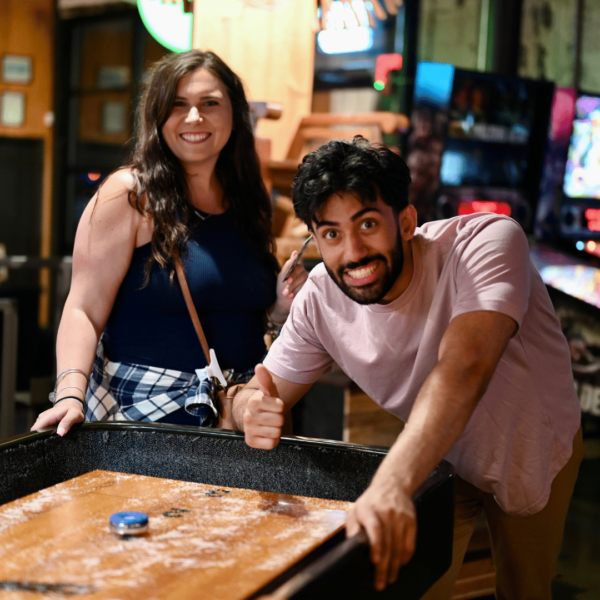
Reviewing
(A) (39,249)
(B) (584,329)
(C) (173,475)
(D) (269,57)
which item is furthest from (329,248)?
(A) (39,249)

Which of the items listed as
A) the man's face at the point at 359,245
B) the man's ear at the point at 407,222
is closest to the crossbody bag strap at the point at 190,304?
the man's face at the point at 359,245

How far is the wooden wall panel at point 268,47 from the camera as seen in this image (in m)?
4.09

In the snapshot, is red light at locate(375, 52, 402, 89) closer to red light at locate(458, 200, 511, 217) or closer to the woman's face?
red light at locate(458, 200, 511, 217)

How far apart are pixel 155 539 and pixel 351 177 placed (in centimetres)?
78

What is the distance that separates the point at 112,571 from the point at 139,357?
91 centimetres

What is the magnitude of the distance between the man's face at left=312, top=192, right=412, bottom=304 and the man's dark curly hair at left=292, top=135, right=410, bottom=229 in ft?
0.06

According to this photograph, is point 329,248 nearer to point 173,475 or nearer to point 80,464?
point 173,475

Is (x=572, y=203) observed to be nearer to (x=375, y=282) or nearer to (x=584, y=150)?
(x=584, y=150)

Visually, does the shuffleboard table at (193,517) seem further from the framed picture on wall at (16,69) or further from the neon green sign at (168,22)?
the framed picture on wall at (16,69)

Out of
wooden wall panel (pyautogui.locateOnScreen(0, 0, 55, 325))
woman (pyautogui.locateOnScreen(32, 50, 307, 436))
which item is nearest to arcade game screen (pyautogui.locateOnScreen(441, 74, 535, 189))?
woman (pyautogui.locateOnScreen(32, 50, 307, 436))

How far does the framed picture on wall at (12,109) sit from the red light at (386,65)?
14.8ft

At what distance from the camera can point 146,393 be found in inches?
78.0

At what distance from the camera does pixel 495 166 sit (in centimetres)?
507

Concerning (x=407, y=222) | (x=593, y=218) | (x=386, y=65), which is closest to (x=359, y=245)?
(x=407, y=222)
